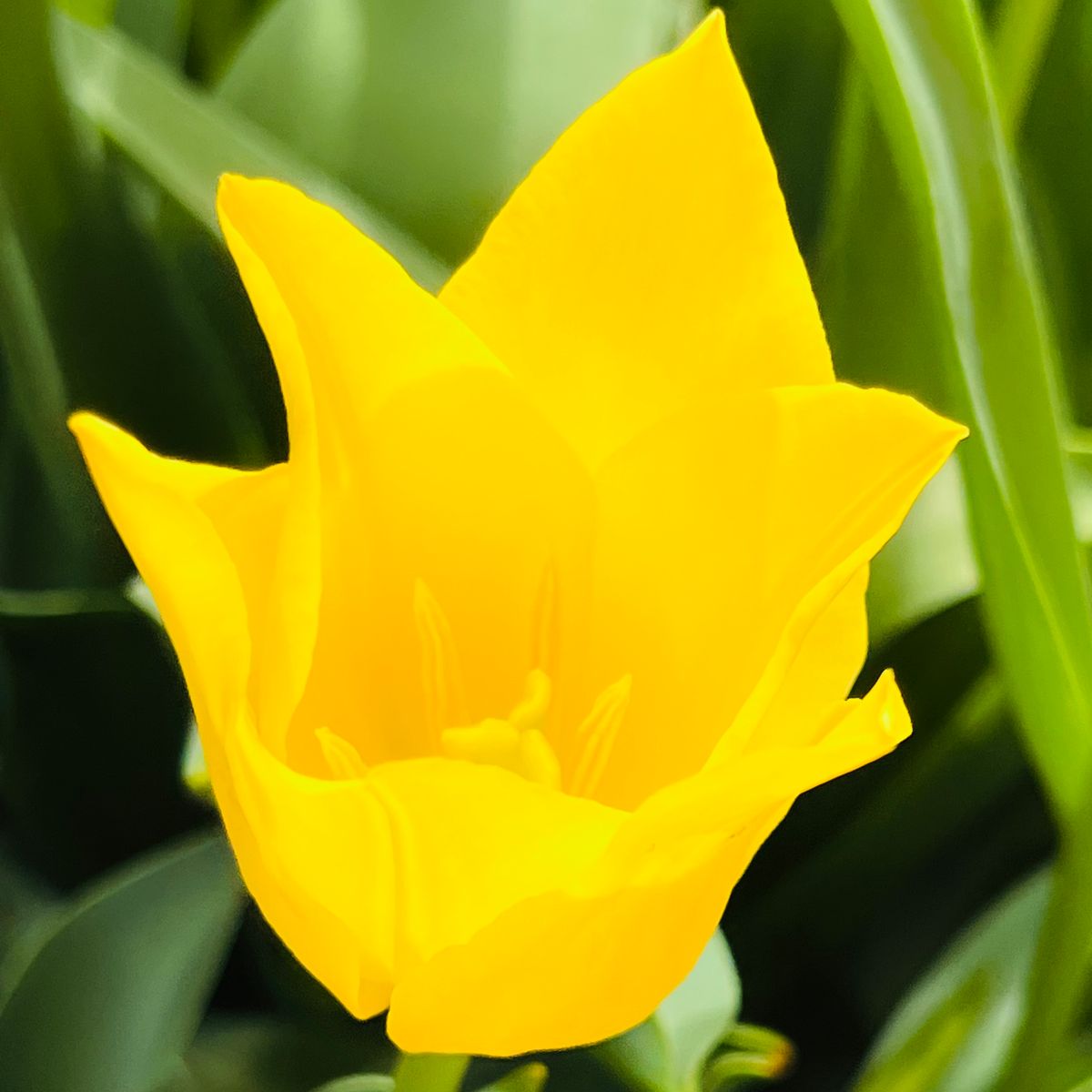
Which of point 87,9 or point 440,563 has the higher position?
point 87,9

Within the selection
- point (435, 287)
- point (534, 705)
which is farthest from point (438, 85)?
point (534, 705)

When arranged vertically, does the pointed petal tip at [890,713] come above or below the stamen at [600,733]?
above

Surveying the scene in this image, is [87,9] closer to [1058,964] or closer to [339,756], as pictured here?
[339,756]

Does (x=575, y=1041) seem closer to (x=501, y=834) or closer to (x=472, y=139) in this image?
(x=501, y=834)

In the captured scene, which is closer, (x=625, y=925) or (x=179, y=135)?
(x=625, y=925)

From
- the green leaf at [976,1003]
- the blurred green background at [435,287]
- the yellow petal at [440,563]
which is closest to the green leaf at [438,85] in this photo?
the blurred green background at [435,287]

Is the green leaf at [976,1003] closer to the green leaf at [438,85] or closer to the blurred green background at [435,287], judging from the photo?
the blurred green background at [435,287]

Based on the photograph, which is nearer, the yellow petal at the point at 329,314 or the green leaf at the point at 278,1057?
the yellow petal at the point at 329,314
